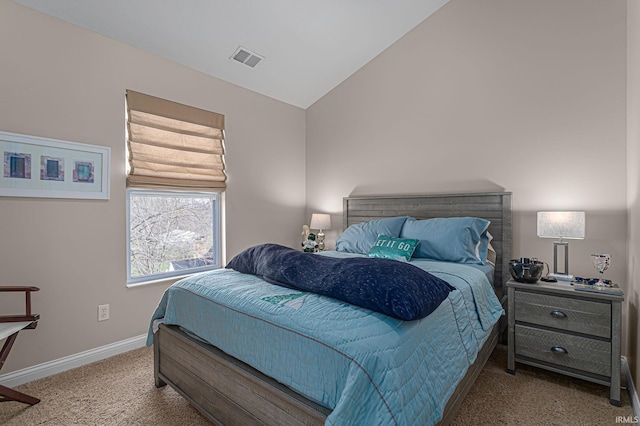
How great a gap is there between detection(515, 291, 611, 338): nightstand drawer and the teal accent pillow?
2.63 ft

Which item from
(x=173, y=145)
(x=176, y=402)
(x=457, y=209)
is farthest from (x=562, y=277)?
(x=173, y=145)

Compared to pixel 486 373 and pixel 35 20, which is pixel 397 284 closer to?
pixel 486 373

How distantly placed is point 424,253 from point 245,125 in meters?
2.35

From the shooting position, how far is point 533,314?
2.21 metres

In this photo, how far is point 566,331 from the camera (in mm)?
2096

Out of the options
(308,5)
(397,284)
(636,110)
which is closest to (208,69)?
(308,5)

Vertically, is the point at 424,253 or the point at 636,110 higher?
the point at 636,110

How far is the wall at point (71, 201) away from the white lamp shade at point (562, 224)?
3.17m

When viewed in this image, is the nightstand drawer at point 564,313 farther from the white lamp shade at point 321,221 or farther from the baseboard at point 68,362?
the baseboard at point 68,362

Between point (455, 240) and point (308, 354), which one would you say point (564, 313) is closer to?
point (455, 240)

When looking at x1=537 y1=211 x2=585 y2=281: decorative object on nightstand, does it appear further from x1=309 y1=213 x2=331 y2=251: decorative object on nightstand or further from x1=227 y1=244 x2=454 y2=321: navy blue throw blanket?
x1=309 y1=213 x2=331 y2=251: decorative object on nightstand

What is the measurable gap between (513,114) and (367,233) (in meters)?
1.64

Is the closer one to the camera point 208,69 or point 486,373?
point 486,373

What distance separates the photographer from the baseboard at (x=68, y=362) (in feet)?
7.00
